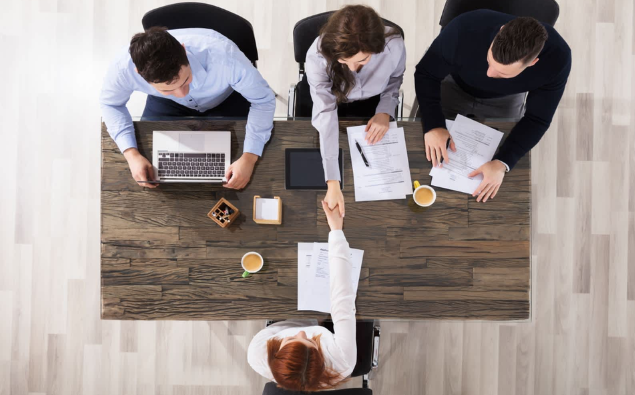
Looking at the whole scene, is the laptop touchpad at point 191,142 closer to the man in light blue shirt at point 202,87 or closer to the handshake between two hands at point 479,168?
the man in light blue shirt at point 202,87

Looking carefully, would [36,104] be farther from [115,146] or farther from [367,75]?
[367,75]

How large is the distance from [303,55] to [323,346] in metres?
1.37

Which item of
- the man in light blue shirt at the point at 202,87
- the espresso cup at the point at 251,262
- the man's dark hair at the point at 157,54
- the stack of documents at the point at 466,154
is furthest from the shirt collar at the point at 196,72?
the stack of documents at the point at 466,154

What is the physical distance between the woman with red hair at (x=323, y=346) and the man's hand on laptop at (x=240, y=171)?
35cm

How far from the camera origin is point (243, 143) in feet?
5.56

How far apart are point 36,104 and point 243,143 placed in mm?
1860

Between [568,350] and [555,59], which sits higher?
[555,59]

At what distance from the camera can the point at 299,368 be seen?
4.82 ft

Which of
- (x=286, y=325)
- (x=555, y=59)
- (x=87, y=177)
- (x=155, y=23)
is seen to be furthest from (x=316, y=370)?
(x=87, y=177)

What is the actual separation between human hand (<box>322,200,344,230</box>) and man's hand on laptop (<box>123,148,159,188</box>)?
30.0 inches

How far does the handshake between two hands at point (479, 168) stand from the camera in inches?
64.1

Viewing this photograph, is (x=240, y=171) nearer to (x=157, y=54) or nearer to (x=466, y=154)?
(x=157, y=54)

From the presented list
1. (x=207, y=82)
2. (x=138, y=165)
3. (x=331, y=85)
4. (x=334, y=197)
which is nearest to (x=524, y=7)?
(x=331, y=85)

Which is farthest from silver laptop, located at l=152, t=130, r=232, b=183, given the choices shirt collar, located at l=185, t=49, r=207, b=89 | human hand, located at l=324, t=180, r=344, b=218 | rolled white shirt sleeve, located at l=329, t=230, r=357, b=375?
rolled white shirt sleeve, located at l=329, t=230, r=357, b=375
